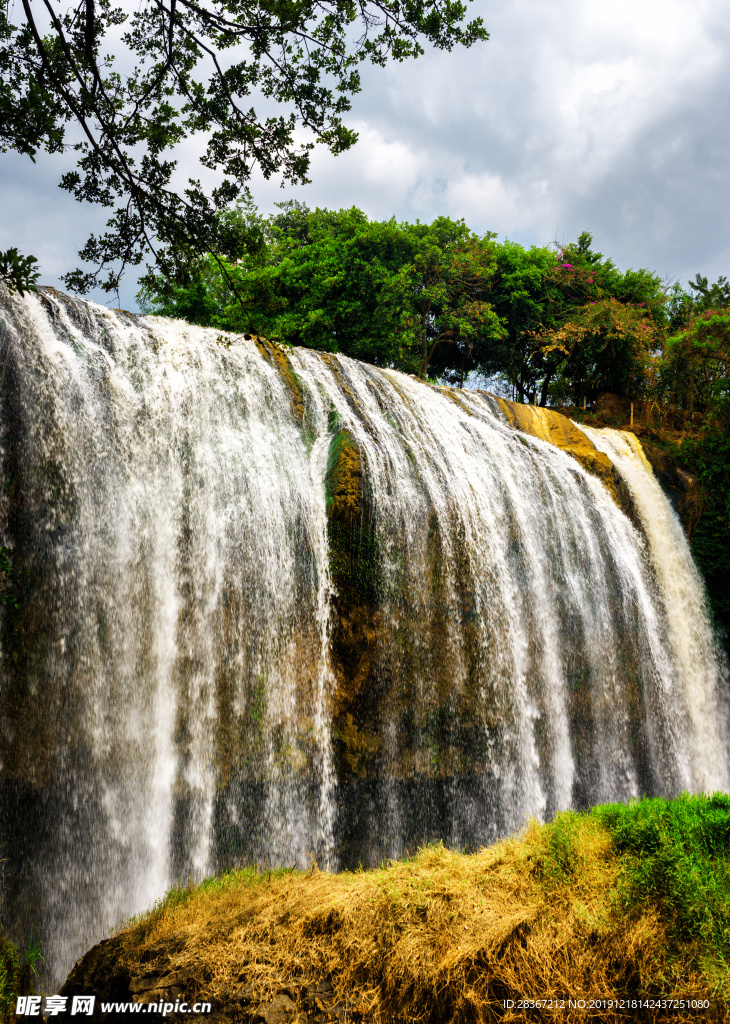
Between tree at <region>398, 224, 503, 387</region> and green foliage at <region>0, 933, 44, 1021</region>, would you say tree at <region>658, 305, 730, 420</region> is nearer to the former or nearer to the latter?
tree at <region>398, 224, 503, 387</region>

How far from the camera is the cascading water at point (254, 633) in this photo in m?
6.44

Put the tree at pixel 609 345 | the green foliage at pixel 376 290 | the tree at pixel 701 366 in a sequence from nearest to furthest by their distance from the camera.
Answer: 1. the tree at pixel 701 366
2. the green foliage at pixel 376 290
3. the tree at pixel 609 345

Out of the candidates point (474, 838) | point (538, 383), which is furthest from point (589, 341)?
point (474, 838)

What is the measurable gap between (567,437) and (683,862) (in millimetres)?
14191

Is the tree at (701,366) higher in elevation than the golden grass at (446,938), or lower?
higher

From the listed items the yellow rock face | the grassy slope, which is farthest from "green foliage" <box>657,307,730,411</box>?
the grassy slope

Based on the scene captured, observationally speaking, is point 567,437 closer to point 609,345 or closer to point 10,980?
point 609,345

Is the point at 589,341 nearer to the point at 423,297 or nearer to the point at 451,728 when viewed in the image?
the point at 423,297

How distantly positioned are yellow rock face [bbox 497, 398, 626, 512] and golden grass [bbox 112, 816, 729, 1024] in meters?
12.2

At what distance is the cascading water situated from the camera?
21.1 ft

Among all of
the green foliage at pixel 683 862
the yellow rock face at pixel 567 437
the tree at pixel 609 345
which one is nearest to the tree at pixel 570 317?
the tree at pixel 609 345

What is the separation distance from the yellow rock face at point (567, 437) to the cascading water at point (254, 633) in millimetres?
4112

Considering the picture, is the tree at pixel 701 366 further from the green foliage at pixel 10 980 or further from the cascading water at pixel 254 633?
the green foliage at pixel 10 980

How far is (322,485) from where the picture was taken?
9.12m
